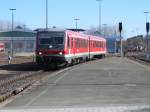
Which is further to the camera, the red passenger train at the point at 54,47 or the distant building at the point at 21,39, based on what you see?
the distant building at the point at 21,39

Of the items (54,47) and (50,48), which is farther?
(54,47)

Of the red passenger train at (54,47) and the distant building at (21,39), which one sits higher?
the distant building at (21,39)

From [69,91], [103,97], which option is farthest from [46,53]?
[103,97]

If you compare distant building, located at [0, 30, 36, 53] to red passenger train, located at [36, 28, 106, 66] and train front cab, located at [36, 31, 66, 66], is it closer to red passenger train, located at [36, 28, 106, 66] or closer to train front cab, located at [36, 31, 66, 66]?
red passenger train, located at [36, 28, 106, 66]

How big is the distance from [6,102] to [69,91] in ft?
13.2

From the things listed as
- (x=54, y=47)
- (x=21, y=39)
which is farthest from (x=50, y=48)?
(x=21, y=39)

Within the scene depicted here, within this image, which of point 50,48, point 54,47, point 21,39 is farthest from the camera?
point 21,39

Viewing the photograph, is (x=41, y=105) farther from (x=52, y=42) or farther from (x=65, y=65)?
(x=65, y=65)

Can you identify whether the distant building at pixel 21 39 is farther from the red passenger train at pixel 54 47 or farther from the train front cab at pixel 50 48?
the train front cab at pixel 50 48

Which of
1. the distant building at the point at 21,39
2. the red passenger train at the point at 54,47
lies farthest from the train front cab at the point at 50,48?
the distant building at the point at 21,39

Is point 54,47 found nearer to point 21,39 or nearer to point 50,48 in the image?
point 50,48

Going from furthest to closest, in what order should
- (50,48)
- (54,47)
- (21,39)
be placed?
1. (21,39)
2. (54,47)
3. (50,48)

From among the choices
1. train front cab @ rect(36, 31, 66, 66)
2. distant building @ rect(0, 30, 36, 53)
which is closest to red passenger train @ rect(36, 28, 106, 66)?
train front cab @ rect(36, 31, 66, 66)

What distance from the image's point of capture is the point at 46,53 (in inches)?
1524
